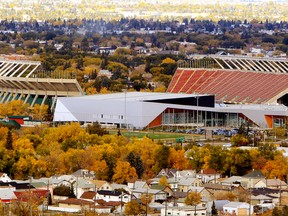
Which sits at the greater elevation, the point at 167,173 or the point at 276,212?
the point at 167,173

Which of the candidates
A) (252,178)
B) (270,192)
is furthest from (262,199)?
(252,178)

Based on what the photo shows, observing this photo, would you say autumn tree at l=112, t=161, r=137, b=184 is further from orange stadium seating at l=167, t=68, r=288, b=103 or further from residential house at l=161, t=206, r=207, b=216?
orange stadium seating at l=167, t=68, r=288, b=103

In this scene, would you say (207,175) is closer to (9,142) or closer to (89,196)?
(89,196)

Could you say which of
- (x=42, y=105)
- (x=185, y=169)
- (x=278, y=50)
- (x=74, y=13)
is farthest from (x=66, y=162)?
(x=74, y=13)

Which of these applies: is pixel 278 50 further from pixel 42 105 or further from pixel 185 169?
pixel 185 169

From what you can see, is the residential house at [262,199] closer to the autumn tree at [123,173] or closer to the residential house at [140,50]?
the autumn tree at [123,173]

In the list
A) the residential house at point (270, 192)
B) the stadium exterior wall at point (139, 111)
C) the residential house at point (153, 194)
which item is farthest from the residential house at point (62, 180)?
the stadium exterior wall at point (139, 111)
